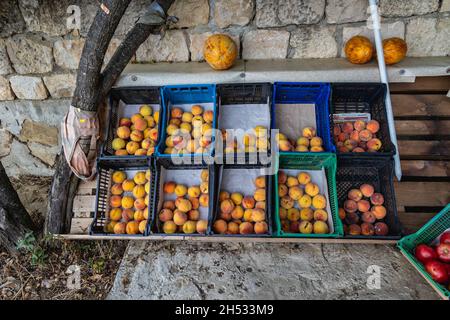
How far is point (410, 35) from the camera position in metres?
2.43

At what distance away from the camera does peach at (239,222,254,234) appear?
207 centimetres

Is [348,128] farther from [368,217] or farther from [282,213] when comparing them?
[282,213]

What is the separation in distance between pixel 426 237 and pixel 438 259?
0.50 ft

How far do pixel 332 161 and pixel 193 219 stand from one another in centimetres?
118

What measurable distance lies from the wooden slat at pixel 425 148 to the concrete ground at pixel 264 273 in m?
0.86

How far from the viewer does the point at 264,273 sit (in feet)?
6.33

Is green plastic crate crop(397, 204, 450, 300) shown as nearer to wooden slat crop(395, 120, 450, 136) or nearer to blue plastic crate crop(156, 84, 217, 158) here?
wooden slat crop(395, 120, 450, 136)

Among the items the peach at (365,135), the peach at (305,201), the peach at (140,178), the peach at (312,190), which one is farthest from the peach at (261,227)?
the peach at (365,135)

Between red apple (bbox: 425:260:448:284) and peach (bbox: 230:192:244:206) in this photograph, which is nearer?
red apple (bbox: 425:260:448:284)

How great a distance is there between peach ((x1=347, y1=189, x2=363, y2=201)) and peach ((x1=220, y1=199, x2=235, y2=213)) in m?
0.94

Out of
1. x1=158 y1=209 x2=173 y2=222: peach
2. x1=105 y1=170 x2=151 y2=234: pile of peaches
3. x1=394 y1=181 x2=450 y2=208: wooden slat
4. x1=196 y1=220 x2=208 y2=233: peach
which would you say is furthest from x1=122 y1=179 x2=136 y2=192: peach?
x1=394 y1=181 x2=450 y2=208: wooden slat

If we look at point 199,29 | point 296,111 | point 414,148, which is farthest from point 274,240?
point 199,29

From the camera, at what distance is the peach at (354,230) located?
2053 millimetres

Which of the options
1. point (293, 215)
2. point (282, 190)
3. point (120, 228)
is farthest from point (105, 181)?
point (293, 215)
